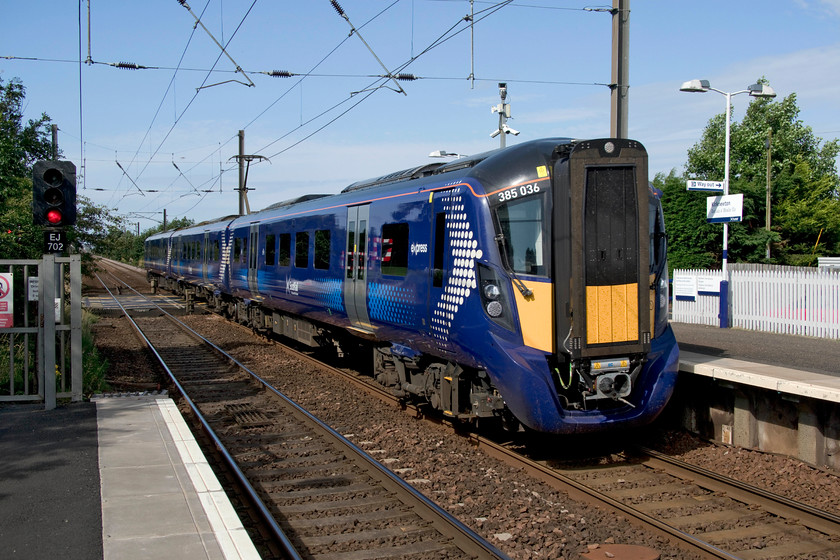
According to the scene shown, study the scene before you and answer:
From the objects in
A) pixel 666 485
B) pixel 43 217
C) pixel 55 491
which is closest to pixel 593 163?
pixel 666 485

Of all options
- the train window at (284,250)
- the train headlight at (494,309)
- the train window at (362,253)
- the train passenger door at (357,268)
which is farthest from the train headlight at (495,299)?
the train window at (284,250)

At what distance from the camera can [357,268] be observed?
34.8ft

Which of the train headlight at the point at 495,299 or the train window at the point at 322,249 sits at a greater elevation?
the train window at the point at 322,249

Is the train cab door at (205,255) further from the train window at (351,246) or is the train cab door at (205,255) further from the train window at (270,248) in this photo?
the train window at (351,246)

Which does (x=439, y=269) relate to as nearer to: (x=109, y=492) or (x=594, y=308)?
(x=594, y=308)

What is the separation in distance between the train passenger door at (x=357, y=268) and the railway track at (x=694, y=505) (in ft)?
11.1

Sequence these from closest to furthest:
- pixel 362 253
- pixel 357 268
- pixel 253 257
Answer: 1. pixel 362 253
2. pixel 357 268
3. pixel 253 257

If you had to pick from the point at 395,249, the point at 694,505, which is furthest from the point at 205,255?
the point at 694,505

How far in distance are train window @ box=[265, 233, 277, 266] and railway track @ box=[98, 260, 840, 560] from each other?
365 inches

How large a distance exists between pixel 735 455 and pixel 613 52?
5.74 metres

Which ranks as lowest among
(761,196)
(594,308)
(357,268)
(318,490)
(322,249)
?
(318,490)

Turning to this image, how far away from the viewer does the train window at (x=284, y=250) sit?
14469 mm

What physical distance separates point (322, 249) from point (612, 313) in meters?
6.46

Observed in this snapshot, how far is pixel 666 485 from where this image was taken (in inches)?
263
